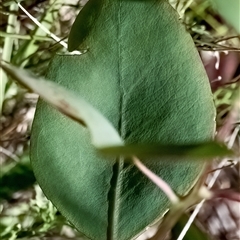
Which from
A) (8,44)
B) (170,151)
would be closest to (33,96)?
(8,44)

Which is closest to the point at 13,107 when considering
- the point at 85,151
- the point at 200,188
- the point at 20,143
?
the point at 20,143

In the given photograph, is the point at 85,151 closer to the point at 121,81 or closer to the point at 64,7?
the point at 121,81

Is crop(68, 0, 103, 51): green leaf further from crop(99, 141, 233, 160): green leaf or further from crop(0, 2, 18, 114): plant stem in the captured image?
crop(0, 2, 18, 114): plant stem

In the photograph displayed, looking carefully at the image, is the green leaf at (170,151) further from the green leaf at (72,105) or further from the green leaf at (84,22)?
the green leaf at (84,22)

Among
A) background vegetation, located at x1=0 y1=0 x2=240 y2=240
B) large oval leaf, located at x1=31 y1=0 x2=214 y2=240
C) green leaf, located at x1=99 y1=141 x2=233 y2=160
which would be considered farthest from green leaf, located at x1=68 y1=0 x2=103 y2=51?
background vegetation, located at x1=0 y1=0 x2=240 y2=240

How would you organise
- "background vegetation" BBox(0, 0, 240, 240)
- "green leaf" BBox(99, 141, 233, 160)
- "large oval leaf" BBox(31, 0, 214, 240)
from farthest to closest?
"background vegetation" BBox(0, 0, 240, 240)
"large oval leaf" BBox(31, 0, 214, 240)
"green leaf" BBox(99, 141, 233, 160)

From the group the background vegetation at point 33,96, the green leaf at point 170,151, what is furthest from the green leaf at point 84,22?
the background vegetation at point 33,96

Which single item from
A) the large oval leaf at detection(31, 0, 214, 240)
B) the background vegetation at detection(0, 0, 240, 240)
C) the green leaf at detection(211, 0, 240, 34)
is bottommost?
the background vegetation at detection(0, 0, 240, 240)
